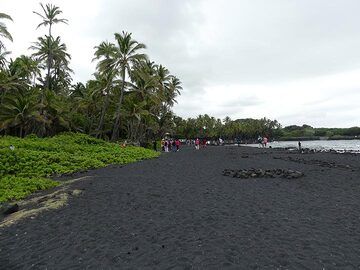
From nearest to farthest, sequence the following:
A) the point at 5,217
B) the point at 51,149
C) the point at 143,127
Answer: the point at 5,217 < the point at 51,149 < the point at 143,127

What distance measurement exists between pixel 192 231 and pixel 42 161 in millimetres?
15443

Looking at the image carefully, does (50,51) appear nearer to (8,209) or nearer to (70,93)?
(70,93)

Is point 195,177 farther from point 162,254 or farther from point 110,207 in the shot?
point 162,254

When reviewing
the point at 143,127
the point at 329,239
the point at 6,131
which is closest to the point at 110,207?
the point at 329,239

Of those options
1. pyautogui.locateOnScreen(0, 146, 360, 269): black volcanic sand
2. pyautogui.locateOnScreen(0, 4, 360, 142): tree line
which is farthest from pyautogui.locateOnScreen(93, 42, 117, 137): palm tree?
pyautogui.locateOnScreen(0, 146, 360, 269): black volcanic sand

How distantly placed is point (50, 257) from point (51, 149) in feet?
68.2

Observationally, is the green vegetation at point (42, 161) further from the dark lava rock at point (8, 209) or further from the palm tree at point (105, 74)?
the palm tree at point (105, 74)

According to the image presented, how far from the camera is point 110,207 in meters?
11.4

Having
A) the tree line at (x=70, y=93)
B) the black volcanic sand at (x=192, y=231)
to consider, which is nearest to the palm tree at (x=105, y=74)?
the tree line at (x=70, y=93)

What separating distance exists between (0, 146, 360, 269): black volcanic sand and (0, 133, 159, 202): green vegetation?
3.29m

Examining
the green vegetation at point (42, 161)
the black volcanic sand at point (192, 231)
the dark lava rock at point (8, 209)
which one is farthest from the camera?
the green vegetation at point (42, 161)

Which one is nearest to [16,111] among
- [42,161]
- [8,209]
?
[42,161]

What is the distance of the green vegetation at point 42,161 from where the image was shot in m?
15.6

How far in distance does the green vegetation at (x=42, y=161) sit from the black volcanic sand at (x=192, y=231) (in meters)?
3.29
